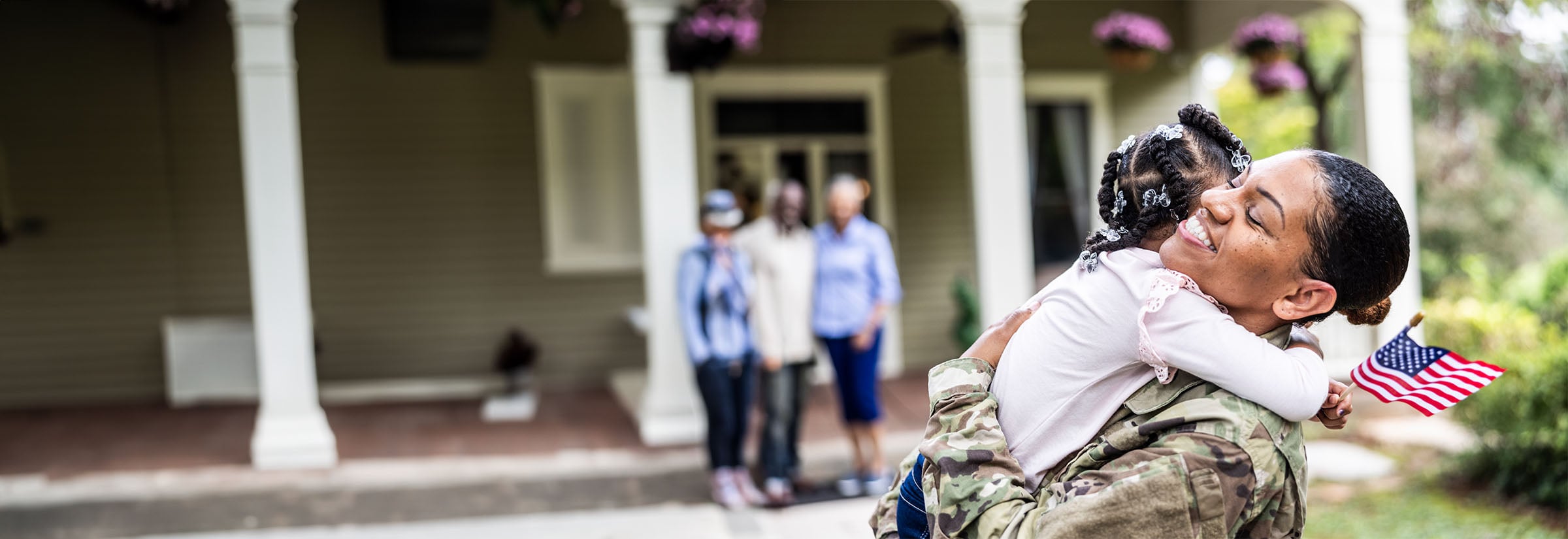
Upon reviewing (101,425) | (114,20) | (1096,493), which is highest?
(114,20)

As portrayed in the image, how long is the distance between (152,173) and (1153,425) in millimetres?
8674

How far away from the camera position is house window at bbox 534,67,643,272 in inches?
347

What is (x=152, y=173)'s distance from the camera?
8.32 metres

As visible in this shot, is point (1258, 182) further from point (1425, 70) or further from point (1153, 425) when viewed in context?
point (1425, 70)

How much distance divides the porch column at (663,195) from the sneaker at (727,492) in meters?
1.09

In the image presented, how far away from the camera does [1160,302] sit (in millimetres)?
1307

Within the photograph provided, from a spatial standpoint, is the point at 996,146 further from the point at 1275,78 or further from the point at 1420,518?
the point at 1275,78

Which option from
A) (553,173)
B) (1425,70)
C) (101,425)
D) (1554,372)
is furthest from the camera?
(1425,70)

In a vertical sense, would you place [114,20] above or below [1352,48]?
above

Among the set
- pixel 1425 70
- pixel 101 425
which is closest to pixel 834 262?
pixel 101 425

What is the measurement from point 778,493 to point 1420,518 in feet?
10.0

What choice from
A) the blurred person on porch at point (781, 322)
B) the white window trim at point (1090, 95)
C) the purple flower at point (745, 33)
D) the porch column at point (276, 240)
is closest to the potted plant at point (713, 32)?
the purple flower at point (745, 33)

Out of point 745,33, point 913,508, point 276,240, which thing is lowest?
point 913,508

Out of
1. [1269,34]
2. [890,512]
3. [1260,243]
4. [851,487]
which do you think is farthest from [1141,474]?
[1269,34]
